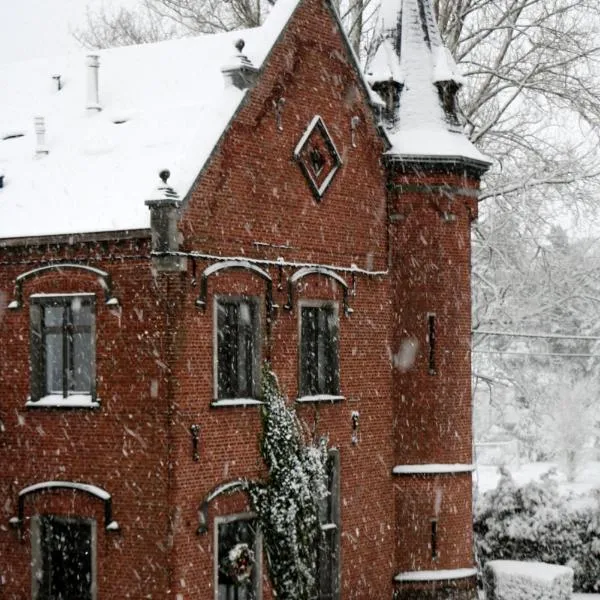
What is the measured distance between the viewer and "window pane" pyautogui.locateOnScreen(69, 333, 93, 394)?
19047mm

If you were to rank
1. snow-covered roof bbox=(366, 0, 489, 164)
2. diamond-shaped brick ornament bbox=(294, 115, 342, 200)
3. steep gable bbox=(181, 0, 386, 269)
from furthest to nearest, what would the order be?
snow-covered roof bbox=(366, 0, 489, 164) → diamond-shaped brick ornament bbox=(294, 115, 342, 200) → steep gable bbox=(181, 0, 386, 269)

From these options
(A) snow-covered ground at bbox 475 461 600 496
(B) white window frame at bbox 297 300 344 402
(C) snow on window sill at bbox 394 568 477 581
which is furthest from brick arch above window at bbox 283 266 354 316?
(A) snow-covered ground at bbox 475 461 600 496

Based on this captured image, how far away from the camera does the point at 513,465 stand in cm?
6312

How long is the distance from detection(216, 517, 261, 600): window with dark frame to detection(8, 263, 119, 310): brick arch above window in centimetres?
385

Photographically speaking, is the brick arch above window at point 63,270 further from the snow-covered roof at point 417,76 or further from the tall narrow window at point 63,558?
the snow-covered roof at point 417,76

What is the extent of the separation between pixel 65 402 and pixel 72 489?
131cm

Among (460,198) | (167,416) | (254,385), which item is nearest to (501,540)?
(460,198)

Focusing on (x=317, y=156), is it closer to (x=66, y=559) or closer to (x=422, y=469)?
(x=422, y=469)

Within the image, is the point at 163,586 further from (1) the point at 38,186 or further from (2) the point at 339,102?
(2) the point at 339,102

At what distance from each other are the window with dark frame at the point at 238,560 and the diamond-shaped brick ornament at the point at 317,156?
5.75 metres

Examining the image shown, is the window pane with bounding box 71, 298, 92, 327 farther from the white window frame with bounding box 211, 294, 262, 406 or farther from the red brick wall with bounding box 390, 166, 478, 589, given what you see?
the red brick wall with bounding box 390, 166, 478, 589

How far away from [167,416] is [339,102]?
6.89m

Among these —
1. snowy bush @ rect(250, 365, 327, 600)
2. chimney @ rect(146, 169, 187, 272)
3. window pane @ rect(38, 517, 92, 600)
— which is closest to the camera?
chimney @ rect(146, 169, 187, 272)

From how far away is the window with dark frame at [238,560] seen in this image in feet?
62.4
